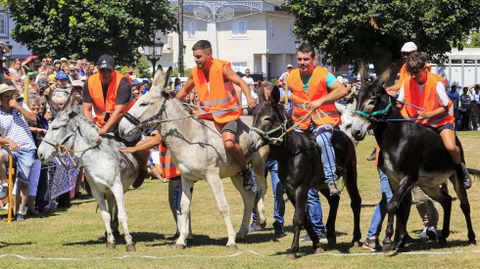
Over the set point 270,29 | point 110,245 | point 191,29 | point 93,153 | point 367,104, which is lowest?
point 110,245

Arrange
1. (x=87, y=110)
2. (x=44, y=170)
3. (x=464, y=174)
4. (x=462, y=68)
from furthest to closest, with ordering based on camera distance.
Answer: (x=462, y=68) → (x=44, y=170) → (x=87, y=110) → (x=464, y=174)

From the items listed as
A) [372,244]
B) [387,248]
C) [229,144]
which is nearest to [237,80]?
[229,144]

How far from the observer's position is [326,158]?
12.6 metres

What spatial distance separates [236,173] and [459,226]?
376 cm

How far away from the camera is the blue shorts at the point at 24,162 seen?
17234 millimetres

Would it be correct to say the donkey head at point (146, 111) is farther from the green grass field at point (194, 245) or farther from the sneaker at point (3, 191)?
the sneaker at point (3, 191)

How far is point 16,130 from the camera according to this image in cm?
1692

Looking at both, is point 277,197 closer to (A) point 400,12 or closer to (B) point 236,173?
(B) point 236,173

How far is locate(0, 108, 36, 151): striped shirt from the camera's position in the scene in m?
16.7

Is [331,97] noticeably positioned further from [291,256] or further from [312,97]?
[291,256]

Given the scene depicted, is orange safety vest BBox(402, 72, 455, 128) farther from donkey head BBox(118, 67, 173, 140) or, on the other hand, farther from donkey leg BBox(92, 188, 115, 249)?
donkey leg BBox(92, 188, 115, 249)

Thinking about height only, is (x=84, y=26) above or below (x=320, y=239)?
above

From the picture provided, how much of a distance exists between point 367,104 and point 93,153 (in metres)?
3.90

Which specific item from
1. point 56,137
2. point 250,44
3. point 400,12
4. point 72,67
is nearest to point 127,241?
point 56,137
